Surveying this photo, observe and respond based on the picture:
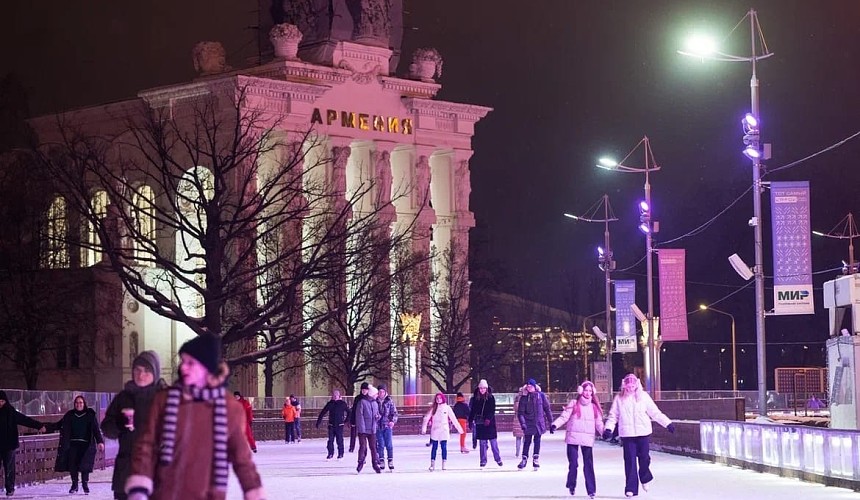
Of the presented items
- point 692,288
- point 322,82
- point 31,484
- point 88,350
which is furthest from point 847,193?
point 31,484

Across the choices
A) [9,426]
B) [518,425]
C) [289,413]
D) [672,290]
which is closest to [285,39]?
[289,413]

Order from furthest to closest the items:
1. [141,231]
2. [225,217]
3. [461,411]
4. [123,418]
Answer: [225,217]
[141,231]
[461,411]
[123,418]

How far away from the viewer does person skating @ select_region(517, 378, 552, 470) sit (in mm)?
37531

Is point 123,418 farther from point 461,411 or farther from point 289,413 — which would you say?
point 289,413

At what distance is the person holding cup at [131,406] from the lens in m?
15.9

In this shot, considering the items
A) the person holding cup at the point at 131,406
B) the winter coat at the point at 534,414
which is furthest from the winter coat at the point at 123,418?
the winter coat at the point at 534,414

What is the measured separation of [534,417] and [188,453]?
26630mm

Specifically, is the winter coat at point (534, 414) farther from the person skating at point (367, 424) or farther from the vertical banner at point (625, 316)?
the vertical banner at point (625, 316)

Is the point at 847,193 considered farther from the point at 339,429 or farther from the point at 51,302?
the point at 339,429

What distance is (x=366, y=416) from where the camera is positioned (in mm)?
37406

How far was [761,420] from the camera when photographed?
36.2 meters

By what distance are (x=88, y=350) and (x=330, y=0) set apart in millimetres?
30938

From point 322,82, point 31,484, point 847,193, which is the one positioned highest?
point 322,82

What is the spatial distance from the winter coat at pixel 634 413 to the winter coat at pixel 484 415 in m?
12.0
